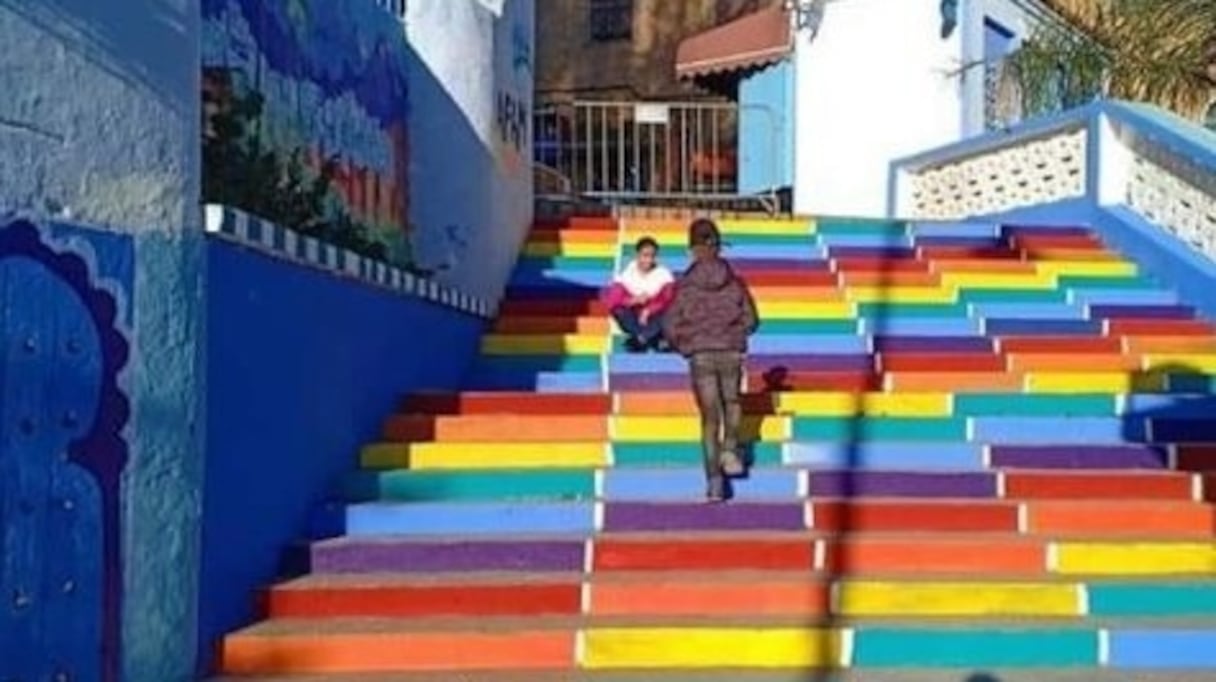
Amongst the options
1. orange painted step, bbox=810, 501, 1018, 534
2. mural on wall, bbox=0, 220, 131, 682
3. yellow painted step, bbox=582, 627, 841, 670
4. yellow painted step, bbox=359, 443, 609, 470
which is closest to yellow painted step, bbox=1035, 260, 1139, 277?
orange painted step, bbox=810, 501, 1018, 534

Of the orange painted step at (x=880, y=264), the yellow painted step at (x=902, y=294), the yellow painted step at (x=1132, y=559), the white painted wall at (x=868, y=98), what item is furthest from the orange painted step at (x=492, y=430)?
the white painted wall at (x=868, y=98)

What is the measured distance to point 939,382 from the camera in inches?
407

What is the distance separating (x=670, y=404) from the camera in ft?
32.3

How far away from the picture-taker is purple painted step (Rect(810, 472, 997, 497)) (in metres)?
8.77

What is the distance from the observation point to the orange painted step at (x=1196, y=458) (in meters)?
9.20

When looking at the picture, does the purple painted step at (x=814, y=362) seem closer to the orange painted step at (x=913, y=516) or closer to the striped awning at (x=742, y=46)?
the orange painted step at (x=913, y=516)

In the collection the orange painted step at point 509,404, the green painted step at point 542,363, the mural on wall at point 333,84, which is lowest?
the orange painted step at point 509,404

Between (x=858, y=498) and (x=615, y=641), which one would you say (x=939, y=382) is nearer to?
(x=858, y=498)

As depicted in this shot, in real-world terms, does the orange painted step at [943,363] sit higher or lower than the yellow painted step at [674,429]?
higher

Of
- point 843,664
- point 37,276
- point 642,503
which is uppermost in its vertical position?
point 37,276

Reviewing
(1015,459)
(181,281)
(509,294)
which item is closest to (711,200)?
(509,294)

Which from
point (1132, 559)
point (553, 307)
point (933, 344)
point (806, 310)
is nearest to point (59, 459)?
point (1132, 559)

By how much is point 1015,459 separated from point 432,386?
3.39 metres

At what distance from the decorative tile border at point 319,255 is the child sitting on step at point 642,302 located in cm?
97
